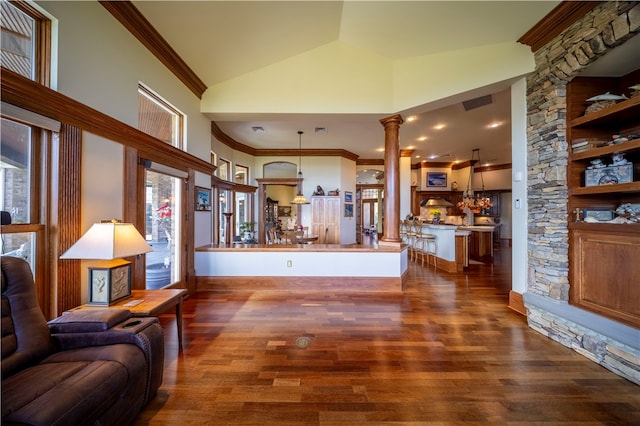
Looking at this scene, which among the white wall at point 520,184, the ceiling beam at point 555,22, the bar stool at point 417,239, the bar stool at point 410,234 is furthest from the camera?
the bar stool at point 410,234

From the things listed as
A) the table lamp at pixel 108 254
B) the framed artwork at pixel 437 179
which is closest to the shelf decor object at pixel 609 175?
the table lamp at pixel 108 254

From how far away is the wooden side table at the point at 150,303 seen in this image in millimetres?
1945

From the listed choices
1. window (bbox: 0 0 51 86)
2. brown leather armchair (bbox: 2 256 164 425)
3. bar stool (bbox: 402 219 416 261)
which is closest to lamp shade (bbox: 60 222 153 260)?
brown leather armchair (bbox: 2 256 164 425)

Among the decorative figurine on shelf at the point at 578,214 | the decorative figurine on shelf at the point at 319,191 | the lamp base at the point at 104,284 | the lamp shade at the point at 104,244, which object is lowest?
the lamp base at the point at 104,284

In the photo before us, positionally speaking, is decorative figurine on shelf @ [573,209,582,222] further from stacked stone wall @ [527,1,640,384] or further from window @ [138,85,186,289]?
window @ [138,85,186,289]

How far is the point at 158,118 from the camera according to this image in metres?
3.27

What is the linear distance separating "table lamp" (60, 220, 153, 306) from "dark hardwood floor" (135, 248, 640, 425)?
2.56ft

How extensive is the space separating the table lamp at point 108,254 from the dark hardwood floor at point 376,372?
781mm

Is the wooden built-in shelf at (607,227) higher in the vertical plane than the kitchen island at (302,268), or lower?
higher

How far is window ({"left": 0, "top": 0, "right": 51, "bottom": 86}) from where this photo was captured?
1705mm

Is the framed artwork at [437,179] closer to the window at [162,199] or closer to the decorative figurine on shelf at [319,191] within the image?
the decorative figurine on shelf at [319,191]

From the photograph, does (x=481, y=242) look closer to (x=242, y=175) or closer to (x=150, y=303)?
(x=242, y=175)

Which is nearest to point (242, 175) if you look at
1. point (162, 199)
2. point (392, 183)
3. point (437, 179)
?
point (162, 199)

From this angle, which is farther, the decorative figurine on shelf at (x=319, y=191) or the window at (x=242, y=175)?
the decorative figurine on shelf at (x=319, y=191)
